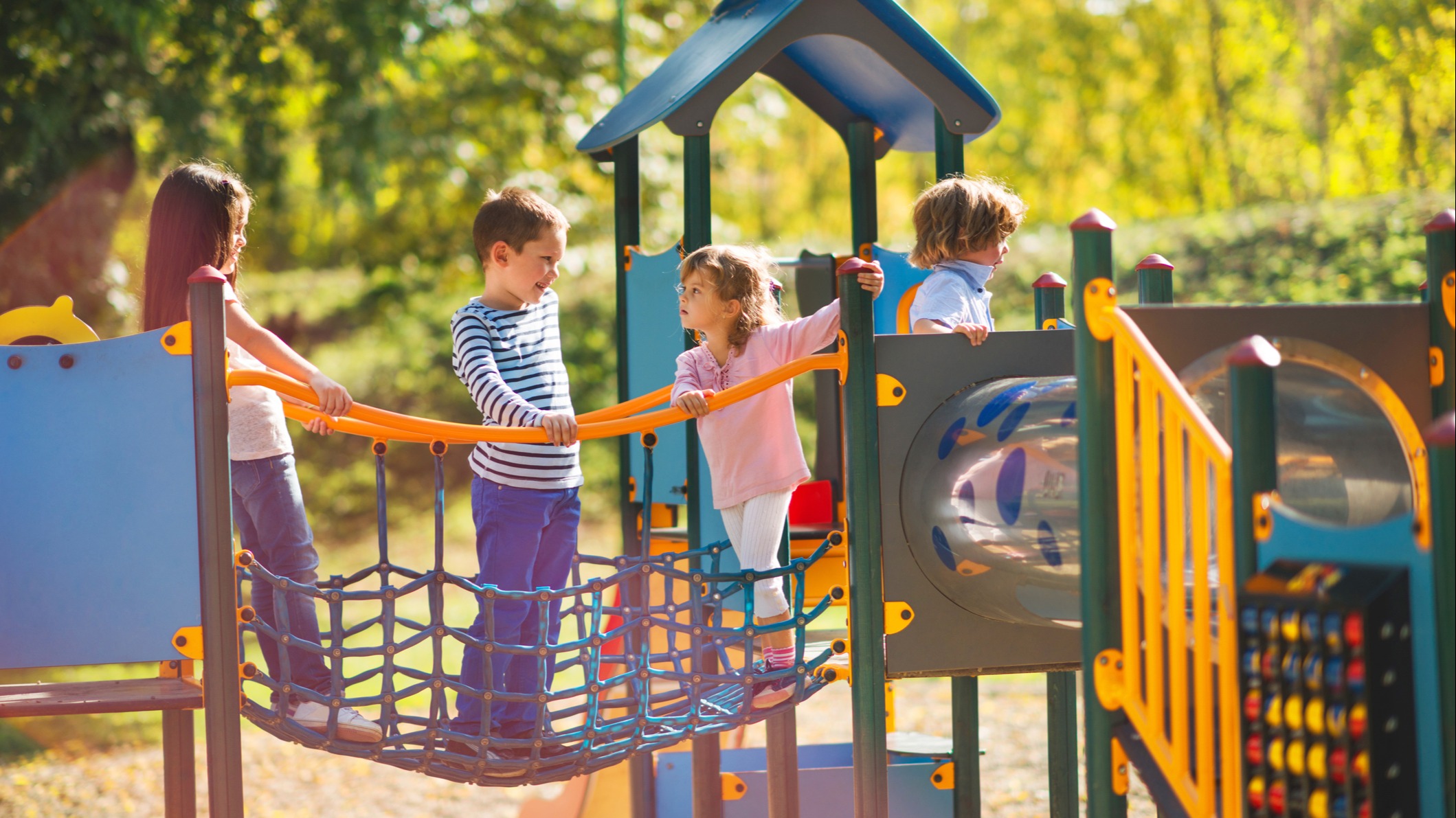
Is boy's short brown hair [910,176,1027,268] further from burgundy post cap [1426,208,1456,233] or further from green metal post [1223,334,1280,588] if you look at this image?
green metal post [1223,334,1280,588]

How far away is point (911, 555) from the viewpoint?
2998 millimetres

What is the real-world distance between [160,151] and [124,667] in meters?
3.62

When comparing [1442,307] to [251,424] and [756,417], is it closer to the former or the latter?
[756,417]

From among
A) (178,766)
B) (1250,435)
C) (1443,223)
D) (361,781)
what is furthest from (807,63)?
(361,781)

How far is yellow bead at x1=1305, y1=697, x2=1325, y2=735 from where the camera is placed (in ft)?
5.83

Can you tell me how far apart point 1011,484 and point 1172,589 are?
2.02 ft

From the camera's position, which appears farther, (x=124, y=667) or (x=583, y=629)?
(x=124, y=667)

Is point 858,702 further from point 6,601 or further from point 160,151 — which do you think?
point 160,151

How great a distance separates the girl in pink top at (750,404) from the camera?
321cm

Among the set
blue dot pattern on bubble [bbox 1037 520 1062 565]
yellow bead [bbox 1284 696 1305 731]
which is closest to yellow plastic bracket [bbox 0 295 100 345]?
blue dot pattern on bubble [bbox 1037 520 1062 565]

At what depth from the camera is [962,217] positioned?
333 cm

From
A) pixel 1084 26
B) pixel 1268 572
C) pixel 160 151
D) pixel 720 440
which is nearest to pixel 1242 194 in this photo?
pixel 1084 26

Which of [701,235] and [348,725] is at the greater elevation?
[701,235]

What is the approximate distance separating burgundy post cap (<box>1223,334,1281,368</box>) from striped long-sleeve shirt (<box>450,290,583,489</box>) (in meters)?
1.70
